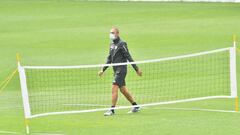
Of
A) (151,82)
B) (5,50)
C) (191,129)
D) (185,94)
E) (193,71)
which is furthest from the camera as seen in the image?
(5,50)

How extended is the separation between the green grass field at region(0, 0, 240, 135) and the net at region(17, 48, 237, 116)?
2.32ft

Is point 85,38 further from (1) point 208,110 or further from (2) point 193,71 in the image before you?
(1) point 208,110

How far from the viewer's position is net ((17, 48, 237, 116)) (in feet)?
68.0

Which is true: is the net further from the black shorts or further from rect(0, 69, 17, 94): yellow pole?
the black shorts

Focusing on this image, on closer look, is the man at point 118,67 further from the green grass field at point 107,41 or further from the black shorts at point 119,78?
the green grass field at point 107,41

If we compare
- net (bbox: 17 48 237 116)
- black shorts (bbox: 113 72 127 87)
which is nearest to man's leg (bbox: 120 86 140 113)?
black shorts (bbox: 113 72 127 87)

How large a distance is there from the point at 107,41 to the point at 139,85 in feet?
36.6

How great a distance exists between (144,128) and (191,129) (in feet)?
3.36

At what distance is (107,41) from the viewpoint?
34719mm

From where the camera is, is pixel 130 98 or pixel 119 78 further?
pixel 130 98

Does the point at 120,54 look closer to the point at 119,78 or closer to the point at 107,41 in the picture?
the point at 119,78

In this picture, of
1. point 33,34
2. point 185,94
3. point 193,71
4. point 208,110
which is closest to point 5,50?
point 33,34

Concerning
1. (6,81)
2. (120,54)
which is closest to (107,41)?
(6,81)

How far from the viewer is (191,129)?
54.1ft
